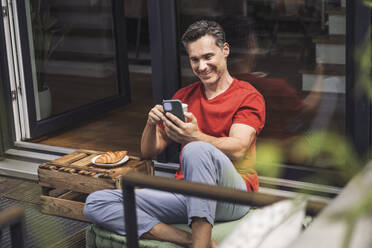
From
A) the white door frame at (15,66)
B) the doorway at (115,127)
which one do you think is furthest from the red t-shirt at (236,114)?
the white door frame at (15,66)

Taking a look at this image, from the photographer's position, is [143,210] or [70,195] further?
[70,195]

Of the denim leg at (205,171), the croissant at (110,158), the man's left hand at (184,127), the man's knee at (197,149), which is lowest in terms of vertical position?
the croissant at (110,158)

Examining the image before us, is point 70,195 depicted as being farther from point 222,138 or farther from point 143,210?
point 222,138

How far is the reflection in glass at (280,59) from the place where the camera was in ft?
10.6

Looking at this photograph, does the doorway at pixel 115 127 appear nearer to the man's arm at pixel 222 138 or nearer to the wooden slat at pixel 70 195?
the wooden slat at pixel 70 195

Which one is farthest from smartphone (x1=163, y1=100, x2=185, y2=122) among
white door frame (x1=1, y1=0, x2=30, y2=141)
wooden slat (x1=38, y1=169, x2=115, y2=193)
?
white door frame (x1=1, y1=0, x2=30, y2=141)

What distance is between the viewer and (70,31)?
15.9ft

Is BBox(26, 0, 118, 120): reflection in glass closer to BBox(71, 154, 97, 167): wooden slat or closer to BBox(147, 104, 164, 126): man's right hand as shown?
BBox(71, 154, 97, 167): wooden slat

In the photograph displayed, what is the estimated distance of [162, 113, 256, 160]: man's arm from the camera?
2312mm

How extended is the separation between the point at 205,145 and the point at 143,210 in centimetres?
40

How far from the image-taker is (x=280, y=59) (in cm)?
341

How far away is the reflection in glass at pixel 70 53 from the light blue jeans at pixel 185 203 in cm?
196

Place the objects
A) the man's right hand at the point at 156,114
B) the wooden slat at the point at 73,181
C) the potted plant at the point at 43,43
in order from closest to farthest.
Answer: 1. the man's right hand at the point at 156,114
2. the wooden slat at the point at 73,181
3. the potted plant at the point at 43,43

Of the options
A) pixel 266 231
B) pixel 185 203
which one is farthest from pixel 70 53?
pixel 266 231
